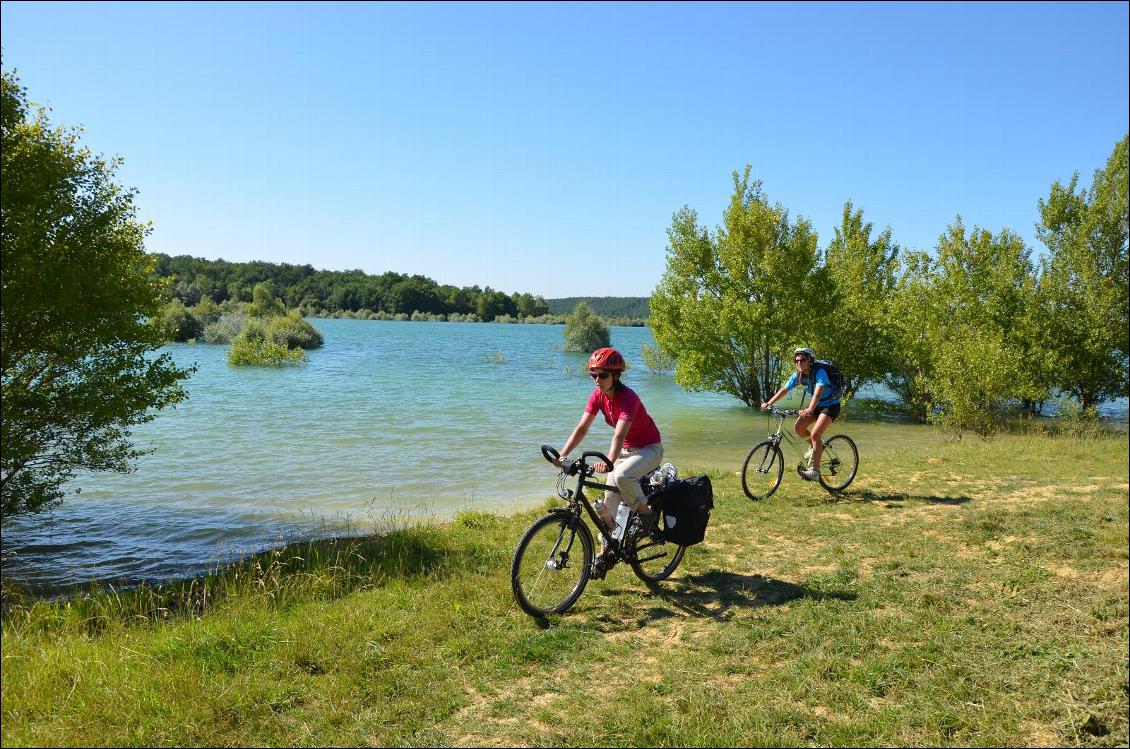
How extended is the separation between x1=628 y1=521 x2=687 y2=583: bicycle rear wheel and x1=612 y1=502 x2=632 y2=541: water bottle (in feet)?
0.64

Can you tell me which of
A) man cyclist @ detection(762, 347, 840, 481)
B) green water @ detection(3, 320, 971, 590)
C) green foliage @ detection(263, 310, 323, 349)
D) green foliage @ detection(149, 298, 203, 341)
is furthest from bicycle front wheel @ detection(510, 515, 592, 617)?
green foliage @ detection(149, 298, 203, 341)

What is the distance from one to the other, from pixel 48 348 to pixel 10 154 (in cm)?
333

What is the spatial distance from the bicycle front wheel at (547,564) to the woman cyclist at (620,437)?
429 millimetres

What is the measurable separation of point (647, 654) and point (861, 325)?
2717 centimetres

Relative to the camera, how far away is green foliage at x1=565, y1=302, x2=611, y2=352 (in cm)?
6831

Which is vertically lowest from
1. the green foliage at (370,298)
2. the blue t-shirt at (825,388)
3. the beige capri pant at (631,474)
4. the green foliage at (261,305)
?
the beige capri pant at (631,474)

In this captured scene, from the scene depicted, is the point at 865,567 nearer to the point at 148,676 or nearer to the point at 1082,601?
the point at 1082,601

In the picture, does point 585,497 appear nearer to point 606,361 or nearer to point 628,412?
point 628,412

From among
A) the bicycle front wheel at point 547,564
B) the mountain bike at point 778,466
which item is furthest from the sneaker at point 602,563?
the mountain bike at point 778,466

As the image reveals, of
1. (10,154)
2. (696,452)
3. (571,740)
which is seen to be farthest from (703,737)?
(696,452)

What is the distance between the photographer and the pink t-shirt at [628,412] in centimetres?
618

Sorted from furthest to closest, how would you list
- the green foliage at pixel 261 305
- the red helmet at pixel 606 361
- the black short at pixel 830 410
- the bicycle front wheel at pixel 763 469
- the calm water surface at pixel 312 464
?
1. the green foliage at pixel 261 305
2. the calm water surface at pixel 312 464
3. the bicycle front wheel at pixel 763 469
4. the black short at pixel 830 410
5. the red helmet at pixel 606 361

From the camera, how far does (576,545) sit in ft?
22.9

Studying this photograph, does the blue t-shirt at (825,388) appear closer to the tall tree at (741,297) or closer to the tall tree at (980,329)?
the tall tree at (980,329)
